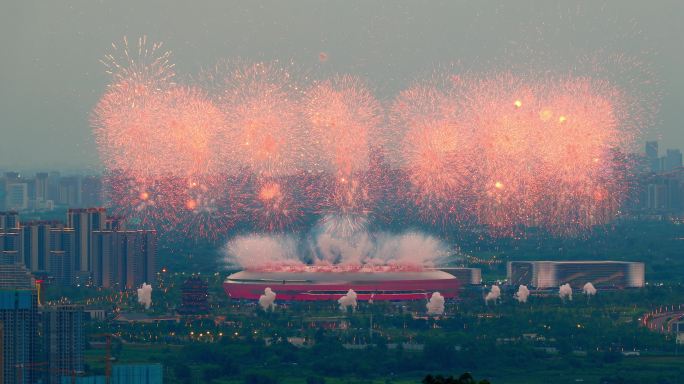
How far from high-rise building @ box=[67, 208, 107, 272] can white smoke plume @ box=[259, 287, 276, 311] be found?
19.2 m

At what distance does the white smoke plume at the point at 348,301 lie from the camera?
108m

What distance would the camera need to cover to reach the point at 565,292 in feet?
364

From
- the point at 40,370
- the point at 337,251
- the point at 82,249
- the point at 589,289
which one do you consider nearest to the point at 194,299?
the point at 337,251

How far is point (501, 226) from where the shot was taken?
127 m

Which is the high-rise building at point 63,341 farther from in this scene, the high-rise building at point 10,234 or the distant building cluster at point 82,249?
the high-rise building at point 10,234

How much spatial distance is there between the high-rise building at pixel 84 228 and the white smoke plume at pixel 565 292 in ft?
96.1

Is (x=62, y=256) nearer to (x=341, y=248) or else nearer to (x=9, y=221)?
(x=9, y=221)

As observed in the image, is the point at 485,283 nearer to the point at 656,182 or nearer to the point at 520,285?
the point at 520,285

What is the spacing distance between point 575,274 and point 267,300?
19336mm

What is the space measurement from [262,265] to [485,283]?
494 inches

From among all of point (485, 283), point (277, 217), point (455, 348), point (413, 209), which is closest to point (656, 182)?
point (413, 209)

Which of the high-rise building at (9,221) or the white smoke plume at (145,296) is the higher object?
the high-rise building at (9,221)

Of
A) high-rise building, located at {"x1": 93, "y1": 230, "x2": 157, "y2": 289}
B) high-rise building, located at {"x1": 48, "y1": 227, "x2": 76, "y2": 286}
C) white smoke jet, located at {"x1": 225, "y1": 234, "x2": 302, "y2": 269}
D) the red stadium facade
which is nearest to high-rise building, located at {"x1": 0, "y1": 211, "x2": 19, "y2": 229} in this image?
high-rise building, located at {"x1": 48, "y1": 227, "x2": 76, "y2": 286}

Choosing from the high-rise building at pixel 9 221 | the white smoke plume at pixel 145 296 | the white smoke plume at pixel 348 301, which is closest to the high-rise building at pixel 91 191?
the high-rise building at pixel 9 221
